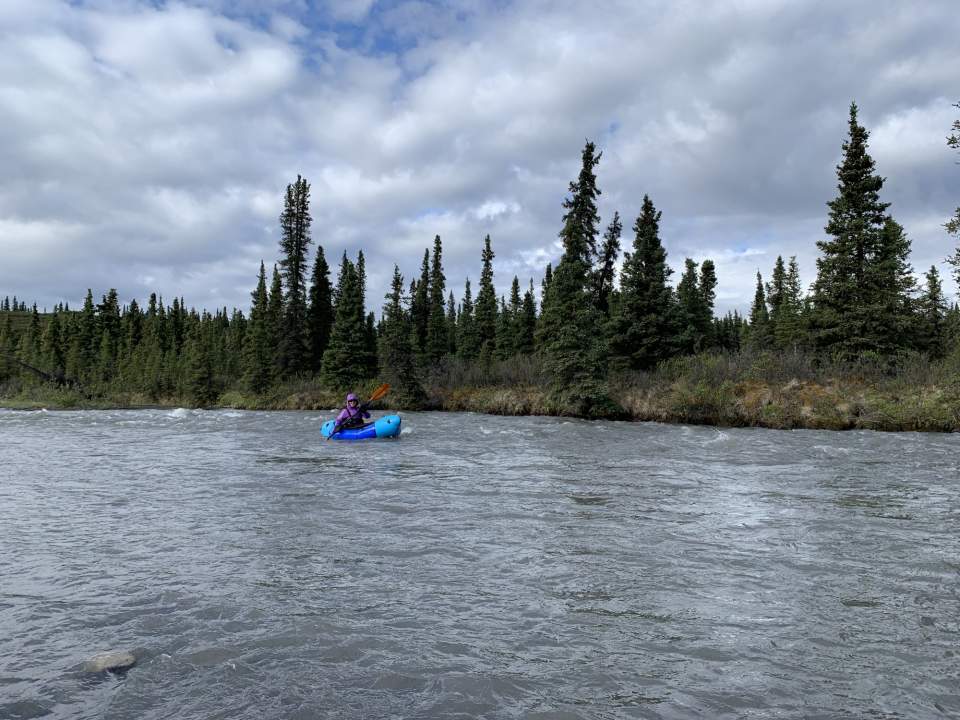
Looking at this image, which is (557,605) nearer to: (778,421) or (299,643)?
(299,643)

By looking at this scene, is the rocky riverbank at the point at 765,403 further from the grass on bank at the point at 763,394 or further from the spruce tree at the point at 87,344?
the spruce tree at the point at 87,344

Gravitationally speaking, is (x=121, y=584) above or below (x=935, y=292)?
below

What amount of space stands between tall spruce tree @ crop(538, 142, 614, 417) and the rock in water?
2823 centimetres

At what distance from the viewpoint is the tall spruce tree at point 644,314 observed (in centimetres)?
3722

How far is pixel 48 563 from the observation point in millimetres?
7520

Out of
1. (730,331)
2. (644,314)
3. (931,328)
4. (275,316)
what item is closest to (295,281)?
(275,316)

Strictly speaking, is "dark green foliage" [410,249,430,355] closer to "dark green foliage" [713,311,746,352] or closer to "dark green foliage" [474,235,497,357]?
"dark green foliage" [474,235,497,357]

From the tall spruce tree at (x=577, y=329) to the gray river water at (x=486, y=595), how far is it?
18.1 metres

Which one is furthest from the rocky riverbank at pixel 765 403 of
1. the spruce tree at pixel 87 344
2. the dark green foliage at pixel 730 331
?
the spruce tree at pixel 87 344

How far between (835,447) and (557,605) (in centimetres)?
1627

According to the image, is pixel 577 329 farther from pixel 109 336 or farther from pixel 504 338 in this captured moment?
pixel 109 336

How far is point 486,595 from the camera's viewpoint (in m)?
6.39

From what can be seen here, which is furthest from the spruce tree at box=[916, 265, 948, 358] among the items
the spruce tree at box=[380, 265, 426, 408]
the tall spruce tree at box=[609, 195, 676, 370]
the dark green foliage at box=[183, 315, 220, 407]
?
the dark green foliage at box=[183, 315, 220, 407]

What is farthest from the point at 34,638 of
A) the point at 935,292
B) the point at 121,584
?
the point at 935,292
